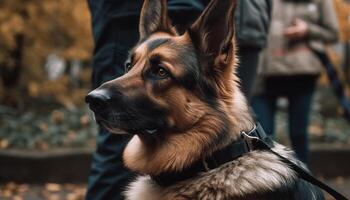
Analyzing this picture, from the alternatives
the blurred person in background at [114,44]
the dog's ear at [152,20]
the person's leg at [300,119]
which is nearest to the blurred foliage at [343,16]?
the person's leg at [300,119]

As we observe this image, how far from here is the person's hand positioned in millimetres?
5898

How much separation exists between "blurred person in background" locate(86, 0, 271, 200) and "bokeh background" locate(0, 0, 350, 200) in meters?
3.06

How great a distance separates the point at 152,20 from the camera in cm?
339

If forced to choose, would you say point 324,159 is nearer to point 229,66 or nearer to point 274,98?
point 274,98

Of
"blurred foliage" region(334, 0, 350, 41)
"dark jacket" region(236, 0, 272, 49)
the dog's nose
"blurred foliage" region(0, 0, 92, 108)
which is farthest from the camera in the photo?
"blurred foliage" region(334, 0, 350, 41)

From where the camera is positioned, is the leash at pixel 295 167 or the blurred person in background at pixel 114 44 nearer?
the leash at pixel 295 167

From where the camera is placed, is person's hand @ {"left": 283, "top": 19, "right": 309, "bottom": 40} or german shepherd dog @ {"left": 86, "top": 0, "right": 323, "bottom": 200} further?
person's hand @ {"left": 283, "top": 19, "right": 309, "bottom": 40}

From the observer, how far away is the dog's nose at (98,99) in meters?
2.82

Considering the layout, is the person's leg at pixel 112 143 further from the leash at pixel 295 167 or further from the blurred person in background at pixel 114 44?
the leash at pixel 295 167

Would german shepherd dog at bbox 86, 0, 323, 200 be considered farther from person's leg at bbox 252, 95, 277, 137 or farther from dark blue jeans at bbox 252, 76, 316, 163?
dark blue jeans at bbox 252, 76, 316, 163

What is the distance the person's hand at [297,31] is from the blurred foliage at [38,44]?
3.60 metres

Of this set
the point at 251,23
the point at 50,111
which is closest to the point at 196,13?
the point at 251,23

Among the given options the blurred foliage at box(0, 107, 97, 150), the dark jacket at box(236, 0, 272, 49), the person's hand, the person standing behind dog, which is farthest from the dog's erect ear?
the blurred foliage at box(0, 107, 97, 150)

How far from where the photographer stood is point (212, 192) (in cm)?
293
